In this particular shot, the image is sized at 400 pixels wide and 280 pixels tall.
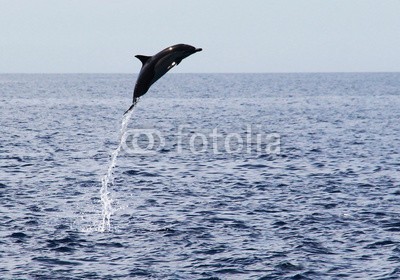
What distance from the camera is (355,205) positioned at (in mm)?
36375

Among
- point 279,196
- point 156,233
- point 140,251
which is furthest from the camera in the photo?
point 279,196

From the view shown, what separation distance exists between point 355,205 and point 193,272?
1453 centimetres

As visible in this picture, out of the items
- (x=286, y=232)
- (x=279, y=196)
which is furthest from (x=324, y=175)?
(x=286, y=232)

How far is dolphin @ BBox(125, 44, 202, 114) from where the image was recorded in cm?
1781

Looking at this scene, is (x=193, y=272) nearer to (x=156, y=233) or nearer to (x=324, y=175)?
(x=156, y=233)

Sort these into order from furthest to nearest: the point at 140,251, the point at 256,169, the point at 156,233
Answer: the point at 256,169 → the point at 156,233 → the point at 140,251

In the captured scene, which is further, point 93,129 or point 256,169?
point 93,129

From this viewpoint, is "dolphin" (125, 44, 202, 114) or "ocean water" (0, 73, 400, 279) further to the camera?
"ocean water" (0, 73, 400, 279)
